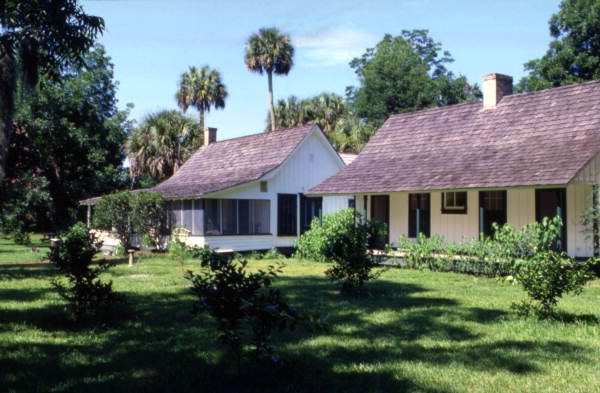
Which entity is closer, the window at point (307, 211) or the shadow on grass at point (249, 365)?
the shadow on grass at point (249, 365)

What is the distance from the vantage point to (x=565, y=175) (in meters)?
14.2

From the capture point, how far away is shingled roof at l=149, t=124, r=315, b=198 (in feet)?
77.0

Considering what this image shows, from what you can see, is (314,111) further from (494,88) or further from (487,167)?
(487,167)

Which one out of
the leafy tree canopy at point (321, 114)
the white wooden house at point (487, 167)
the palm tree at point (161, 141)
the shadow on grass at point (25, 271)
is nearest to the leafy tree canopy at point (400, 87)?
the leafy tree canopy at point (321, 114)

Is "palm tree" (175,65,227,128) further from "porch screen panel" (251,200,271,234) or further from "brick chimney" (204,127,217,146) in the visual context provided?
"porch screen panel" (251,200,271,234)

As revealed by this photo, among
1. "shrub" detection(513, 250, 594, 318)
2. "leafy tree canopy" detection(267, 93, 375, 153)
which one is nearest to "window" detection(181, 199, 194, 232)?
"shrub" detection(513, 250, 594, 318)

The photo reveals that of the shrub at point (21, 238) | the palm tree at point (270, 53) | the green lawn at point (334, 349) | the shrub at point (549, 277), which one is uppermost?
the palm tree at point (270, 53)

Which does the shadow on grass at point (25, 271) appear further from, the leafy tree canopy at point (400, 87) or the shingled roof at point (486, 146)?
the leafy tree canopy at point (400, 87)

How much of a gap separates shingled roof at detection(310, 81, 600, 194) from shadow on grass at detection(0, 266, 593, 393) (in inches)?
300

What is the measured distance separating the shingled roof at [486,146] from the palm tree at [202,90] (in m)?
25.9

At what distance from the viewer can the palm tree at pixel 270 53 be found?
1804 inches

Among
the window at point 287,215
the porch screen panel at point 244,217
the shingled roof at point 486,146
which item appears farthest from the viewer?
the window at point 287,215

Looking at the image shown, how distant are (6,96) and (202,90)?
33.4m

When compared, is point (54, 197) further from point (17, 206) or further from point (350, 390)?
point (350, 390)
